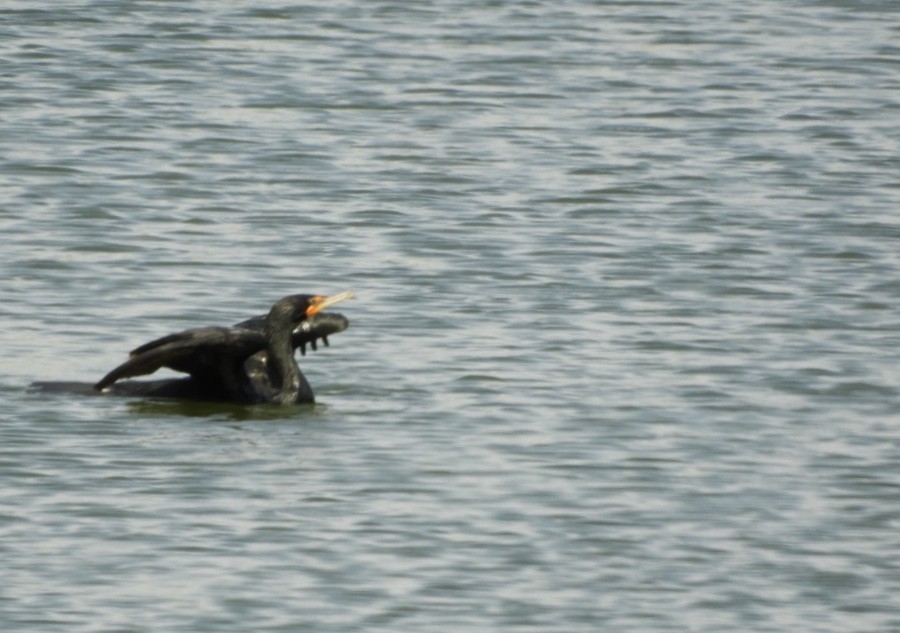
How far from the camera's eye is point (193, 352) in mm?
13016

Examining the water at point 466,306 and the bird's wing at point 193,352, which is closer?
A: the water at point 466,306

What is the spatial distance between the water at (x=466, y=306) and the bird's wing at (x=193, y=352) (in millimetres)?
269

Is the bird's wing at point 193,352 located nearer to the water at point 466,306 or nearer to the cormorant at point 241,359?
the cormorant at point 241,359

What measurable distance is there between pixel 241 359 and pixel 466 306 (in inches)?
94.5

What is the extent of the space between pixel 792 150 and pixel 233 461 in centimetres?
889

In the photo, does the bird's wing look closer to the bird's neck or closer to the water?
the bird's neck

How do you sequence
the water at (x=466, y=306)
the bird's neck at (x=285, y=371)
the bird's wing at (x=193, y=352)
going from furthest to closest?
the bird's neck at (x=285, y=371) < the bird's wing at (x=193, y=352) < the water at (x=466, y=306)

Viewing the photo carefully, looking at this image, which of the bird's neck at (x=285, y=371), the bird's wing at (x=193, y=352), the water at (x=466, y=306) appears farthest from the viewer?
the bird's neck at (x=285, y=371)

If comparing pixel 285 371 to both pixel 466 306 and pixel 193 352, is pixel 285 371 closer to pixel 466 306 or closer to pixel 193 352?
pixel 193 352

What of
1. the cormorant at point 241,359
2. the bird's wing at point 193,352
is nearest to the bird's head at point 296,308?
the cormorant at point 241,359

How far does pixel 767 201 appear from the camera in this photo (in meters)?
18.4

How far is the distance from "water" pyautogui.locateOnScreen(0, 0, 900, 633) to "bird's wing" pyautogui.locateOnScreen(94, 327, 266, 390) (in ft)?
0.88

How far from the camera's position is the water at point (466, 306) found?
1063 centimetres

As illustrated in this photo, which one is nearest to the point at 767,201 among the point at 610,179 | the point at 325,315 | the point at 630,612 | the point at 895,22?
the point at 610,179
